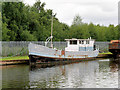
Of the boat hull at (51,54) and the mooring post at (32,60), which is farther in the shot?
the boat hull at (51,54)

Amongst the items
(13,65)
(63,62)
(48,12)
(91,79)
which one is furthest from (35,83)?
(48,12)

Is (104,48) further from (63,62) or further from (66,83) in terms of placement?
(66,83)

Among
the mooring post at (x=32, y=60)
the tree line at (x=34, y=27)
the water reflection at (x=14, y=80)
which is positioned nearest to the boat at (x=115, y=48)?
the tree line at (x=34, y=27)

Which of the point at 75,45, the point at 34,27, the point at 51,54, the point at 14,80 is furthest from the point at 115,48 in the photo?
the point at 14,80

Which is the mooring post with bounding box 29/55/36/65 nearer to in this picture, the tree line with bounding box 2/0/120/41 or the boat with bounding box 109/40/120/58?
the tree line with bounding box 2/0/120/41

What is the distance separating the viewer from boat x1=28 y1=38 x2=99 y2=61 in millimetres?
39000

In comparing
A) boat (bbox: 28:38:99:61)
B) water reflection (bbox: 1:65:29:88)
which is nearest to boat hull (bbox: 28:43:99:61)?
boat (bbox: 28:38:99:61)

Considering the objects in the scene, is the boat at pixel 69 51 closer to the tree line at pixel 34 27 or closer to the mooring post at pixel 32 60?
the mooring post at pixel 32 60

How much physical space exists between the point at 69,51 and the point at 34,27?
15.7m

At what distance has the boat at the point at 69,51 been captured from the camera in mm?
39000

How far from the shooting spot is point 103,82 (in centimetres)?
2436

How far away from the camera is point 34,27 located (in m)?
58.3

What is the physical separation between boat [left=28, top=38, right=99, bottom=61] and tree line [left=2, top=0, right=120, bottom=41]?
7423 mm

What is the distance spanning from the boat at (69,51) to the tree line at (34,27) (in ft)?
24.4
